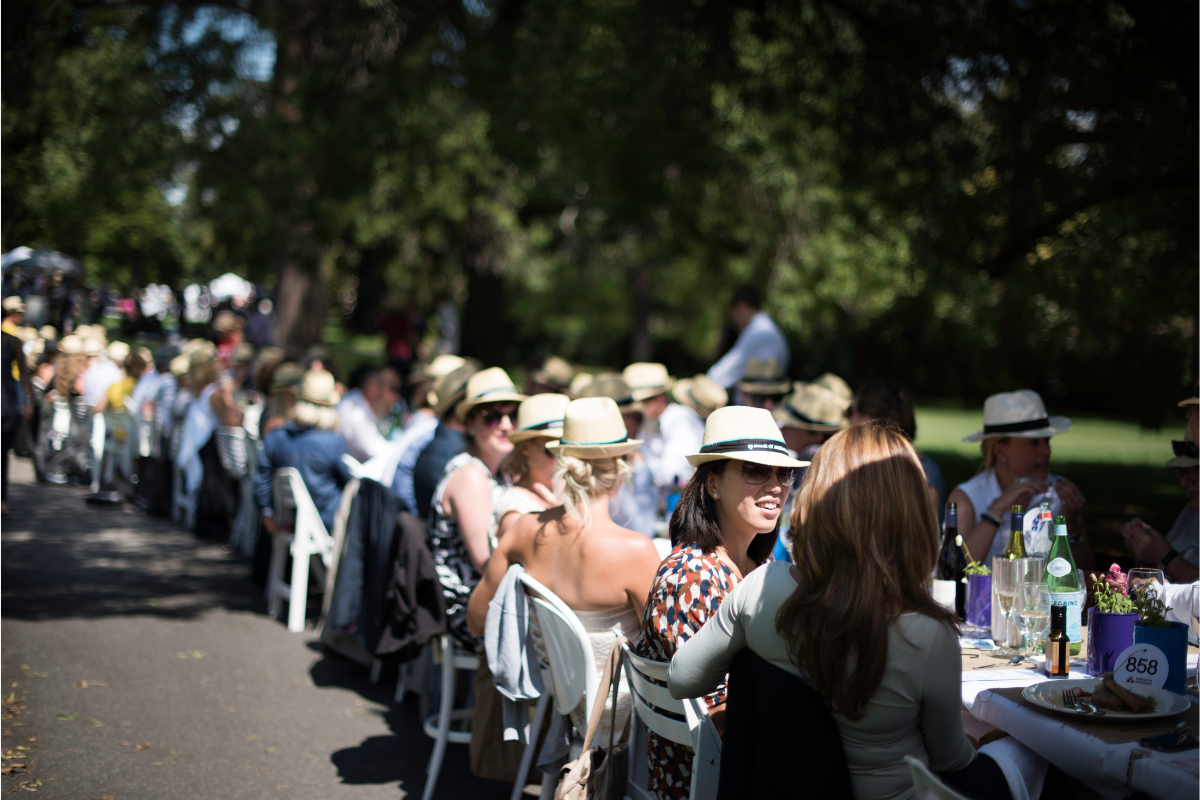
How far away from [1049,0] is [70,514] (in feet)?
33.8

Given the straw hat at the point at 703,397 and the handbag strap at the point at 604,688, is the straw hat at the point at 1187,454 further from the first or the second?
the straw hat at the point at 703,397

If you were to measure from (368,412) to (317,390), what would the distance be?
1471mm

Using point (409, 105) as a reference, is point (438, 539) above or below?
below

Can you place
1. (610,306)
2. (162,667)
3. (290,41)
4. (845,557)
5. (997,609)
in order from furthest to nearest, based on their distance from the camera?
1. (610,306)
2. (290,41)
3. (162,667)
4. (997,609)
5. (845,557)

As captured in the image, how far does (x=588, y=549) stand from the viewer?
11.1 ft

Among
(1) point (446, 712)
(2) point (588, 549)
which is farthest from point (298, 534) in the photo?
(2) point (588, 549)

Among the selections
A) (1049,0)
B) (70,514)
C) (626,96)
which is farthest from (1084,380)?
(70,514)

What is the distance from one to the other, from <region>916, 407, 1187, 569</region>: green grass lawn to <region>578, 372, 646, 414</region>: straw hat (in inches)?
115

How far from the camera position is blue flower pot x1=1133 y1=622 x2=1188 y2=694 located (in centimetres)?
263

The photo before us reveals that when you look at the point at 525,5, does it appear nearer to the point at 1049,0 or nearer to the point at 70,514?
the point at 1049,0

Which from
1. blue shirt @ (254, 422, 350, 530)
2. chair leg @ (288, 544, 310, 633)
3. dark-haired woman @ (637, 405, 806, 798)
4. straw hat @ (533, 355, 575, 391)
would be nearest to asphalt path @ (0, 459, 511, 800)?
chair leg @ (288, 544, 310, 633)

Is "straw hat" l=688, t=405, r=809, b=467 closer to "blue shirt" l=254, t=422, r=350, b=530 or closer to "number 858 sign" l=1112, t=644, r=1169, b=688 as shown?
"number 858 sign" l=1112, t=644, r=1169, b=688

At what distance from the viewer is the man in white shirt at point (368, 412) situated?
25.3ft

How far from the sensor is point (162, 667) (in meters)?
5.74
